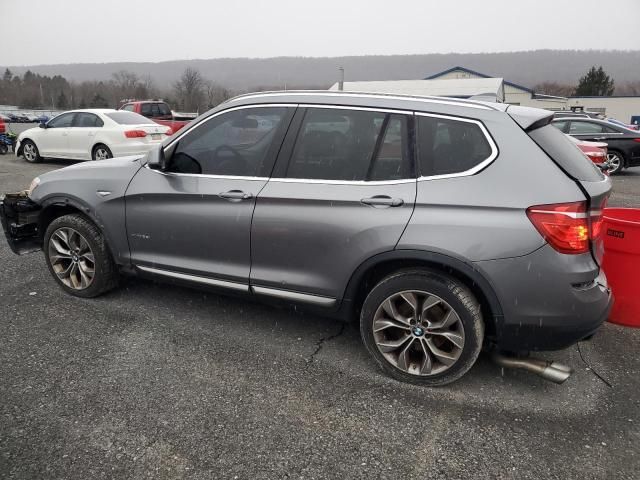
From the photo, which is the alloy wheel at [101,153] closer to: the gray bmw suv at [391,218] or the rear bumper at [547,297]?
Answer: the gray bmw suv at [391,218]

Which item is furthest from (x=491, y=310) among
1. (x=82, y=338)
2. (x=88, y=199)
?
(x=88, y=199)

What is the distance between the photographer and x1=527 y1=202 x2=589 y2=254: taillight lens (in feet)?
8.27

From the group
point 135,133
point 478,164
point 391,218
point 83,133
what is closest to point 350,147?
point 391,218

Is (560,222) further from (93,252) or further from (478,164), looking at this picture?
(93,252)

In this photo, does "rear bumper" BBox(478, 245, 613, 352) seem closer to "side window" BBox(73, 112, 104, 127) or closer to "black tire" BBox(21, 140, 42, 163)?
"side window" BBox(73, 112, 104, 127)

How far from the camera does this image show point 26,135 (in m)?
13.2

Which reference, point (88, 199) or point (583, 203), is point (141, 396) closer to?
point (88, 199)

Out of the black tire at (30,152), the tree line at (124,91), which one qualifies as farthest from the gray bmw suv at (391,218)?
the tree line at (124,91)

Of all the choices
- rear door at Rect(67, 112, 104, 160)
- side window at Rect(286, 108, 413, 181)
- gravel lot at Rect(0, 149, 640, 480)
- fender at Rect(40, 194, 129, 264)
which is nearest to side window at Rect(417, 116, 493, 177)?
side window at Rect(286, 108, 413, 181)

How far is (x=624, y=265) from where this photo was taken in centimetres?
361

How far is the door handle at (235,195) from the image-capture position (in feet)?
10.6

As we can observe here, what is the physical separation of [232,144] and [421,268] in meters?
1.60

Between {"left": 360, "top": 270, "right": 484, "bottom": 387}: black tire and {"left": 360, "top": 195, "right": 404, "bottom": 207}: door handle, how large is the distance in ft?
1.34

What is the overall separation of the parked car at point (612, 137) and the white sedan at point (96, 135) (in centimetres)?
1094
